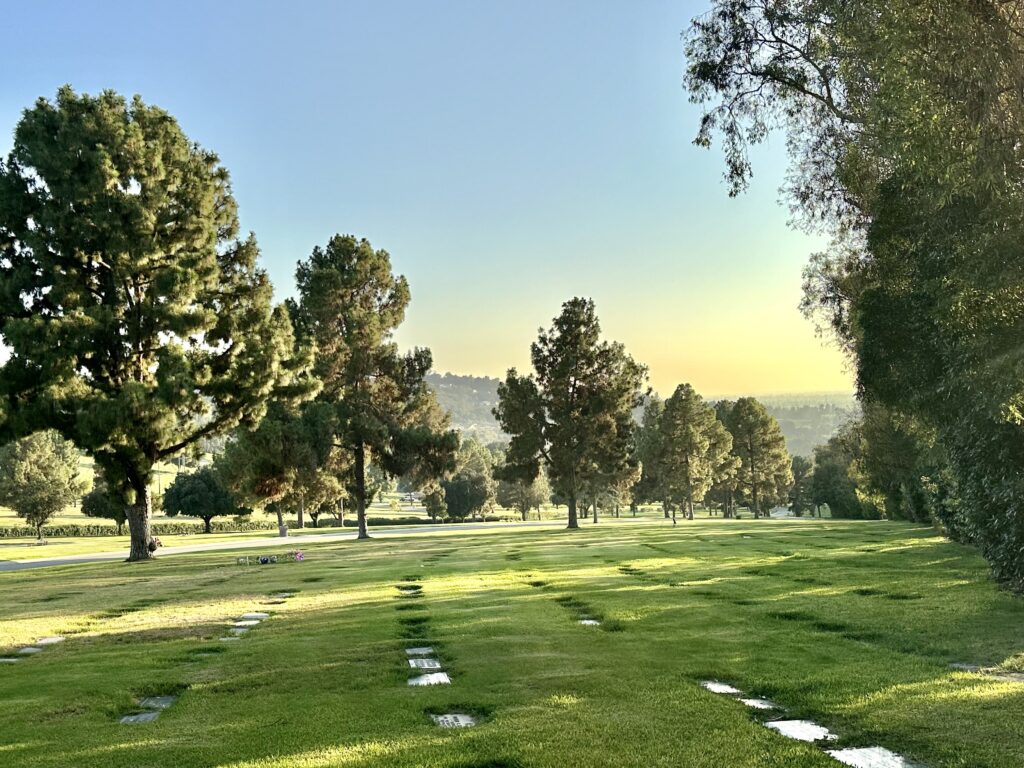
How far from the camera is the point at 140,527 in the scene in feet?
97.5

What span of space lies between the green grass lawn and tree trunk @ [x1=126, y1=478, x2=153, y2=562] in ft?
39.7

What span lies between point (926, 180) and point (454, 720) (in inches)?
311

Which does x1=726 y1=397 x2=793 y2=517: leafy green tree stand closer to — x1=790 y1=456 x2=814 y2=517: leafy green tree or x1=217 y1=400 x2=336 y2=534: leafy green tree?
x1=790 y1=456 x2=814 y2=517: leafy green tree

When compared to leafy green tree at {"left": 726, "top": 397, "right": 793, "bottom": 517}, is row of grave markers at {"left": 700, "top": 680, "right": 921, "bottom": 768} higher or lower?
lower

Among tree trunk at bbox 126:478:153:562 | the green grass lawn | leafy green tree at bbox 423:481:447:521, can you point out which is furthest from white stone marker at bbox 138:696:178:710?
leafy green tree at bbox 423:481:447:521

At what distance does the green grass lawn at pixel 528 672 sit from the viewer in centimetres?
537

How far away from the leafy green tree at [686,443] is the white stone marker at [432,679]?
56.7m

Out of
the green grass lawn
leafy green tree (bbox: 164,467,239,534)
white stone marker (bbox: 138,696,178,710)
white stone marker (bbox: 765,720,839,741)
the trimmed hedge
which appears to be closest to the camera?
the green grass lawn

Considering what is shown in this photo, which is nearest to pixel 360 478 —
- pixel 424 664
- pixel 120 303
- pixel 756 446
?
pixel 120 303

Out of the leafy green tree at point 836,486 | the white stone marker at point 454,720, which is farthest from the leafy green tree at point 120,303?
the leafy green tree at point 836,486

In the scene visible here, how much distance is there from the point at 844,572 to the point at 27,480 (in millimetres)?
58115

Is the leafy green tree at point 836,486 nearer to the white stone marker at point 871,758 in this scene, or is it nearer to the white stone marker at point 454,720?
the white stone marker at point 871,758

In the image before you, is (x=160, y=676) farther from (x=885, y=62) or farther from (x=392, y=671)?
(x=885, y=62)

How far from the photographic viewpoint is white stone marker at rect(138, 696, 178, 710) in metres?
6.88
